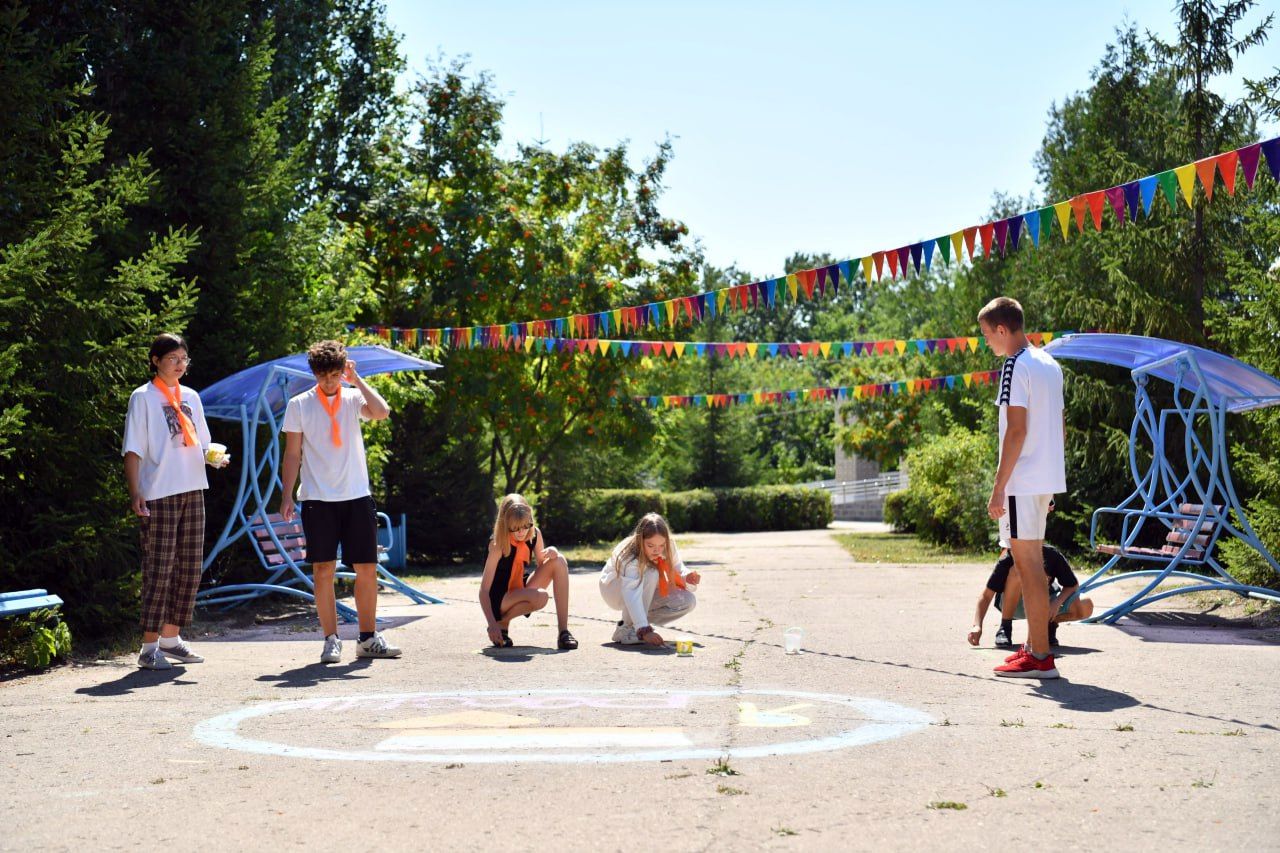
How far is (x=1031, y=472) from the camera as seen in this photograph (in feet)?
22.6

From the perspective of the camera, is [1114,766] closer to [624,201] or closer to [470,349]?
[470,349]

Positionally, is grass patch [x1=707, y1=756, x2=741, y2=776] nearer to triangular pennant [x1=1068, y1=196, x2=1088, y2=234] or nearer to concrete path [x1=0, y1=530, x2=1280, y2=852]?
concrete path [x1=0, y1=530, x2=1280, y2=852]

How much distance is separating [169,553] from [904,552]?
16119mm

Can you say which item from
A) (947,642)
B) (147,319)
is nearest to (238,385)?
(147,319)

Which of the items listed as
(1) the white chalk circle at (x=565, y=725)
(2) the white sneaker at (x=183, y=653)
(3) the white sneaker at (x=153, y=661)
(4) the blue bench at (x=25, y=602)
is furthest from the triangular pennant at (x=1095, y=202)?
(4) the blue bench at (x=25, y=602)

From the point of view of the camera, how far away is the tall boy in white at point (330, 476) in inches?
304

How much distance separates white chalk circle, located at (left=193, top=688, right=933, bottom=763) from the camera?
5023 millimetres

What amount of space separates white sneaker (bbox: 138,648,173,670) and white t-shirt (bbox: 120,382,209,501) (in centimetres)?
90

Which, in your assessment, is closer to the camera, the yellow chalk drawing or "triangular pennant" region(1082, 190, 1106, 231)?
the yellow chalk drawing

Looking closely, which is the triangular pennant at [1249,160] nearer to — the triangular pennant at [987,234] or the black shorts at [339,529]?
the triangular pennant at [987,234]

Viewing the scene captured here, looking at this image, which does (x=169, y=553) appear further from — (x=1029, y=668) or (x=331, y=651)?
(x=1029, y=668)

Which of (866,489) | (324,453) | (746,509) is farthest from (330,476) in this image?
(866,489)

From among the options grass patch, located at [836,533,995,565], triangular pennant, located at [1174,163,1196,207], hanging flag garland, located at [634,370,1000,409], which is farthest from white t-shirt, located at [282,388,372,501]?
hanging flag garland, located at [634,370,1000,409]

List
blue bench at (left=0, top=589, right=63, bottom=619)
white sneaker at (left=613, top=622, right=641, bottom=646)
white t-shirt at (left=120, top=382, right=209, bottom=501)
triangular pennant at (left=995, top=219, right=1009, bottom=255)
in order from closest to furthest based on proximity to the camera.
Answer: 1. blue bench at (left=0, top=589, right=63, bottom=619)
2. white t-shirt at (left=120, top=382, right=209, bottom=501)
3. white sneaker at (left=613, top=622, right=641, bottom=646)
4. triangular pennant at (left=995, top=219, right=1009, bottom=255)
